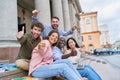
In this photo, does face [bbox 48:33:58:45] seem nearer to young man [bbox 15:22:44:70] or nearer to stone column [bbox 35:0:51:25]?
young man [bbox 15:22:44:70]

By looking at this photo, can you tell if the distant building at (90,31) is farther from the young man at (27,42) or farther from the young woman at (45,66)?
the young woman at (45,66)

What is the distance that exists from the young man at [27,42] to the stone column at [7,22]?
3901 millimetres

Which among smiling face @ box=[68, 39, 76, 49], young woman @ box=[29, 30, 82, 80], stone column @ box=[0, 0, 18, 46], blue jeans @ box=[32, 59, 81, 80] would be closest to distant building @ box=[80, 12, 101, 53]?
stone column @ box=[0, 0, 18, 46]

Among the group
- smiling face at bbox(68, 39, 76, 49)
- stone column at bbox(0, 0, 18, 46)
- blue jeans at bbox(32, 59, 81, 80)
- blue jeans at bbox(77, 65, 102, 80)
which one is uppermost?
stone column at bbox(0, 0, 18, 46)

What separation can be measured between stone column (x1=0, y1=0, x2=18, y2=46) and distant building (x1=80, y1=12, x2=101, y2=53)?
72604mm

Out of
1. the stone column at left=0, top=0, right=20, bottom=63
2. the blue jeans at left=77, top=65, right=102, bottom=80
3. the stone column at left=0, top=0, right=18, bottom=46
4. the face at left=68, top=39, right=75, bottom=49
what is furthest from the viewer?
the stone column at left=0, top=0, right=18, bottom=46

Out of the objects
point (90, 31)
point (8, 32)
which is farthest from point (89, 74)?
point (90, 31)

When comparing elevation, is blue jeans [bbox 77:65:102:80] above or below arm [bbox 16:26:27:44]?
below

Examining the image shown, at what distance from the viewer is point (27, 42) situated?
472 centimetres

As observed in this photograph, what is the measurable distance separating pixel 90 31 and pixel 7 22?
248 ft

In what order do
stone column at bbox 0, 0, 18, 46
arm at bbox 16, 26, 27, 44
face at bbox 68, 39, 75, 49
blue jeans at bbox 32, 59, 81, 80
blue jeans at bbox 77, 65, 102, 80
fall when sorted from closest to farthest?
1. blue jeans at bbox 32, 59, 81, 80
2. arm at bbox 16, 26, 27, 44
3. blue jeans at bbox 77, 65, 102, 80
4. face at bbox 68, 39, 75, 49
5. stone column at bbox 0, 0, 18, 46

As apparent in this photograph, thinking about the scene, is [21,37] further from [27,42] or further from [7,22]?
[7,22]

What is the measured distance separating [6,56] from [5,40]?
582mm

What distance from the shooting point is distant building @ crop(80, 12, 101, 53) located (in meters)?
81.8
